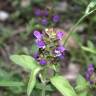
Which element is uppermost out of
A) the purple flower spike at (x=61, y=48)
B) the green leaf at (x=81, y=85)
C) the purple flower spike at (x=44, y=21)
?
the purple flower spike at (x=44, y=21)

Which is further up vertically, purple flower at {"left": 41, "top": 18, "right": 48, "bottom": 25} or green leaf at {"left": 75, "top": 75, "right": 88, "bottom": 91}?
purple flower at {"left": 41, "top": 18, "right": 48, "bottom": 25}

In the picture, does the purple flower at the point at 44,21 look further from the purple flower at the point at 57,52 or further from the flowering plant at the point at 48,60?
the purple flower at the point at 57,52

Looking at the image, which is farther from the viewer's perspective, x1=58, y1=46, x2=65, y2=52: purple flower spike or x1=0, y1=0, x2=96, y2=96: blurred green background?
x1=0, y1=0, x2=96, y2=96: blurred green background

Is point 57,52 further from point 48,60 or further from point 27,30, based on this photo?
point 27,30

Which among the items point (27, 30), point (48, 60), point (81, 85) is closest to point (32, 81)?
point (48, 60)

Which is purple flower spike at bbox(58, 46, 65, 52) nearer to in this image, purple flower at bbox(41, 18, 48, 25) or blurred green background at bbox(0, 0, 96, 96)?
blurred green background at bbox(0, 0, 96, 96)

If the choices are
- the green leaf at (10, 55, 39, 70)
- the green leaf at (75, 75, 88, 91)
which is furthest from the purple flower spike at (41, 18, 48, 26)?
the green leaf at (10, 55, 39, 70)

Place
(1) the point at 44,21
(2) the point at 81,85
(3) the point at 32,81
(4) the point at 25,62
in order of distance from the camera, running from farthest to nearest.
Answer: (1) the point at 44,21 → (2) the point at 81,85 → (4) the point at 25,62 → (3) the point at 32,81

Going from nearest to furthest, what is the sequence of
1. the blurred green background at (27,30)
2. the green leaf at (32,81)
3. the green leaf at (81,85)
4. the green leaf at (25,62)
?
the green leaf at (32,81) < the green leaf at (25,62) < the green leaf at (81,85) < the blurred green background at (27,30)

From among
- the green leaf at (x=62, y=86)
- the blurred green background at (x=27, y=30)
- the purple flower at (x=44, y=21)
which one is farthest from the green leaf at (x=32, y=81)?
the purple flower at (x=44, y=21)

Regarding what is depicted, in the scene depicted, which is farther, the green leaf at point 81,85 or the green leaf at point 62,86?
the green leaf at point 81,85

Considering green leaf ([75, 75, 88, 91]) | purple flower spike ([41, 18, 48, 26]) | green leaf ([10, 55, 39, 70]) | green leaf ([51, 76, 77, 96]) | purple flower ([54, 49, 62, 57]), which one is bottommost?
green leaf ([75, 75, 88, 91])

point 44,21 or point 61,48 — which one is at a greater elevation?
point 44,21
